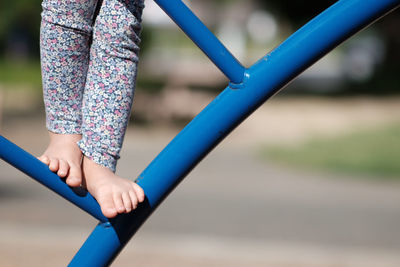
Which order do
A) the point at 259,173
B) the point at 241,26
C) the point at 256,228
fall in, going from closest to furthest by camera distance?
the point at 256,228 → the point at 259,173 → the point at 241,26

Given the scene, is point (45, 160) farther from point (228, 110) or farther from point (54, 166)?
point (228, 110)

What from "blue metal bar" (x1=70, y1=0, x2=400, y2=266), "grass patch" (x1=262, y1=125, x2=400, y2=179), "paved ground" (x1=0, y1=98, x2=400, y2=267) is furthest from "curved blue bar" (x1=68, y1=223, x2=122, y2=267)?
"grass patch" (x1=262, y1=125, x2=400, y2=179)

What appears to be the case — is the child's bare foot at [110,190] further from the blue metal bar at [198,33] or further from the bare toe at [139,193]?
the blue metal bar at [198,33]

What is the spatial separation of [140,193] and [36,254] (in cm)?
278

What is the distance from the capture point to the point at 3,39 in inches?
949

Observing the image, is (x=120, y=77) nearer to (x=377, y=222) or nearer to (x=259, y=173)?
(x=377, y=222)

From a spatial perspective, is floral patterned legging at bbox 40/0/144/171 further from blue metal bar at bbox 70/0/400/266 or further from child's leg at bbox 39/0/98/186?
blue metal bar at bbox 70/0/400/266

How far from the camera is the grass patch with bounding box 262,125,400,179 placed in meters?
7.50

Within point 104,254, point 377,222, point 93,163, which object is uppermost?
point 377,222

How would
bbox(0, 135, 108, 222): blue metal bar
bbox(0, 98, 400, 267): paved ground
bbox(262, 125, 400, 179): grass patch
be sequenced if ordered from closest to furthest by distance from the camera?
bbox(0, 135, 108, 222): blue metal bar, bbox(0, 98, 400, 267): paved ground, bbox(262, 125, 400, 179): grass patch

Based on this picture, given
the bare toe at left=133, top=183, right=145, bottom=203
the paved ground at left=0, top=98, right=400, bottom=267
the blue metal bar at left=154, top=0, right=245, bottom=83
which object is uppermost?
the paved ground at left=0, top=98, right=400, bottom=267

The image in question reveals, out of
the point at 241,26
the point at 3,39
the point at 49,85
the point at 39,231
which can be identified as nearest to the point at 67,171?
the point at 49,85

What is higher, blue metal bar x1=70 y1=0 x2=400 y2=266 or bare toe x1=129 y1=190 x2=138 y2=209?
blue metal bar x1=70 y1=0 x2=400 y2=266

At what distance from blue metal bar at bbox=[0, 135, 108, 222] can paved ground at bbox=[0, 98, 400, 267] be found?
8.27 feet
